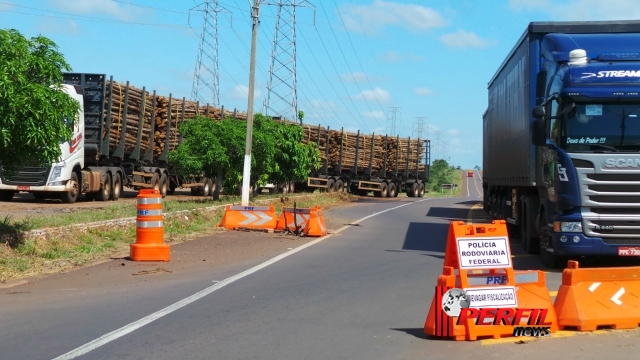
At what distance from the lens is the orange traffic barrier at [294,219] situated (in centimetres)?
2036

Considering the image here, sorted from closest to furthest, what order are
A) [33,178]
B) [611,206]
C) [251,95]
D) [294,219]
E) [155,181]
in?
[611,206]
[294,219]
[33,178]
[251,95]
[155,181]

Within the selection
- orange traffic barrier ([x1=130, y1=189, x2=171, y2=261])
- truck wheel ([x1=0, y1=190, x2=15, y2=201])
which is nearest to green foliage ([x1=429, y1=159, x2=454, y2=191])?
truck wheel ([x1=0, y1=190, x2=15, y2=201])

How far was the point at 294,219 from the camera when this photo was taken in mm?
20578

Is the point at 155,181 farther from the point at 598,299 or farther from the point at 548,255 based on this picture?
the point at 598,299

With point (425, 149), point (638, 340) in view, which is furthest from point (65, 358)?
point (425, 149)

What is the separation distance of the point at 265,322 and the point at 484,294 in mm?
2343

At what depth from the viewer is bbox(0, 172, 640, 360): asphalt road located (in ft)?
24.7

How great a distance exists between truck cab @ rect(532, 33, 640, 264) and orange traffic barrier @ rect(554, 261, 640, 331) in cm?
437

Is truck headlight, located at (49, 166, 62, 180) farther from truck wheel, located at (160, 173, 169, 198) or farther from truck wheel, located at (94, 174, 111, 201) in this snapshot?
truck wheel, located at (160, 173, 169, 198)

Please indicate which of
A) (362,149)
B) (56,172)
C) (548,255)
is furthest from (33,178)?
(362,149)

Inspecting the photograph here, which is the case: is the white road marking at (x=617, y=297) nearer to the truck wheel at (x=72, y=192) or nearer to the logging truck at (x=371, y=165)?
the truck wheel at (x=72, y=192)

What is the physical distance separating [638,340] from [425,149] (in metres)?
51.8

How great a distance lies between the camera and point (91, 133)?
95.0 feet

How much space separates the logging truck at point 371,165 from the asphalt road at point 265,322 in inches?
1381
